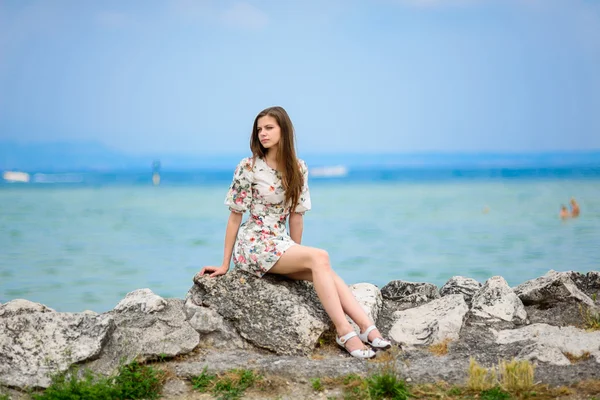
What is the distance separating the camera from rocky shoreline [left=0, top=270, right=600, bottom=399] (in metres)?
4.95

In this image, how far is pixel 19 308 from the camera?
559 cm

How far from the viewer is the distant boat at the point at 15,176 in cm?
4622

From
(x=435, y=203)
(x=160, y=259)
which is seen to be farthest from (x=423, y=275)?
(x=435, y=203)

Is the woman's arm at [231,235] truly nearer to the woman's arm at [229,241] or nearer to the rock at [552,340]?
the woman's arm at [229,241]

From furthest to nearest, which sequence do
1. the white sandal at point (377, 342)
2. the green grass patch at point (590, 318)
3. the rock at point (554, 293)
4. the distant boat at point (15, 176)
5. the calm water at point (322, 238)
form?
the distant boat at point (15, 176), the calm water at point (322, 238), the rock at point (554, 293), the green grass patch at point (590, 318), the white sandal at point (377, 342)

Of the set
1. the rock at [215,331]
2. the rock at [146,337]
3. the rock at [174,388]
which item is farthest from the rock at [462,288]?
the rock at [174,388]

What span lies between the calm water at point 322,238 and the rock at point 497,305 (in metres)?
8.37

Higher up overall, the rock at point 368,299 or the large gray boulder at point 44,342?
the rock at point 368,299

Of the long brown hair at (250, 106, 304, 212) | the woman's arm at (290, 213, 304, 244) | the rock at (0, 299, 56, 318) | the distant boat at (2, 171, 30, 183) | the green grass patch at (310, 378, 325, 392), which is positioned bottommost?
the distant boat at (2, 171, 30, 183)

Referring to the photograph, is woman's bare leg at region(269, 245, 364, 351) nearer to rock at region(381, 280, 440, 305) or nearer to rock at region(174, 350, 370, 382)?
rock at region(174, 350, 370, 382)

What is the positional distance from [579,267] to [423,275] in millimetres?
3436

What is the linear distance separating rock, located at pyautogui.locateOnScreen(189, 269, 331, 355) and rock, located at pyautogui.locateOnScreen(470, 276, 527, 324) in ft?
4.59

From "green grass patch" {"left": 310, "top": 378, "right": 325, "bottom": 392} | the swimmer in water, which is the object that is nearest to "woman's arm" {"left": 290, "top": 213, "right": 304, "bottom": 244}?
"green grass patch" {"left": 310, "top": 378, "right": 325, "bottom": 392}

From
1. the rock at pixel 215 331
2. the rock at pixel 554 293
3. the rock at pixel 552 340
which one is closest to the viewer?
the rock at pixel 552 340
